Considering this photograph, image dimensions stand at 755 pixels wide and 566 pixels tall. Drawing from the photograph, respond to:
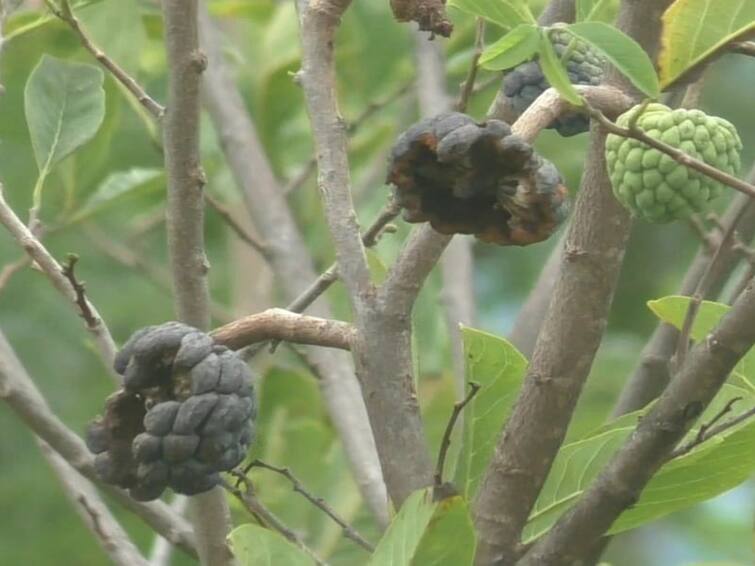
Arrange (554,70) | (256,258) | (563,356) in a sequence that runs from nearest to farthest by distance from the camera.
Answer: (554,70) < (563,356) < (256,258)

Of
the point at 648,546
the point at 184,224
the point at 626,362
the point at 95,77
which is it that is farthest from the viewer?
the point at 648,546

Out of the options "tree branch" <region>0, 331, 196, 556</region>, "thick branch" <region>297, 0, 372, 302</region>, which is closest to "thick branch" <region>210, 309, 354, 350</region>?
"thick branch" <region>297, 0, 372, 302</region>

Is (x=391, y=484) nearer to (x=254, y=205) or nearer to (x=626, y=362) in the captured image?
(x=254, y=205)

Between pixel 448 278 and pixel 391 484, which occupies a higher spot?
pixel 391 484

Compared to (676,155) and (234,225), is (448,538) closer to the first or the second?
(676,155)

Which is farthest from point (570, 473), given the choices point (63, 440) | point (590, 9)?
point (63, 440)

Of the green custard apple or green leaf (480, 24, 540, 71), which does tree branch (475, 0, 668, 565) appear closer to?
the green custard apple

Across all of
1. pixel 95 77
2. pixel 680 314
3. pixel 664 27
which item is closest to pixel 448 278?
pixel 95 77
